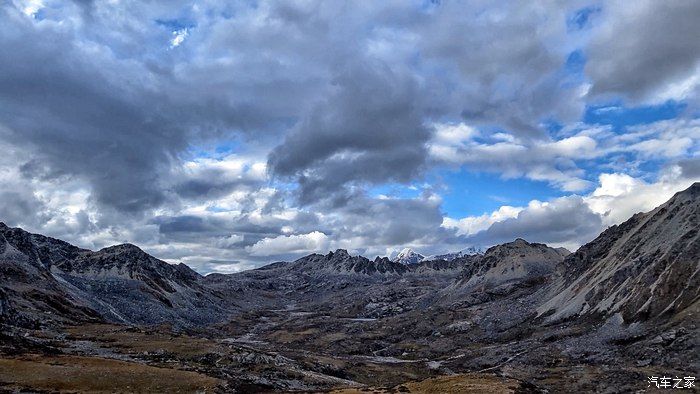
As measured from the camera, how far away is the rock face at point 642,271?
73.5 metres

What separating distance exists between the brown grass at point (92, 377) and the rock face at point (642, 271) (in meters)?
65.3

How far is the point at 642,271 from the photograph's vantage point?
86.6 m

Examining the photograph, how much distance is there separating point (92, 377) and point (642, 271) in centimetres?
8652

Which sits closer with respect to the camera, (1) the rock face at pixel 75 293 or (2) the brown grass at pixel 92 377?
(2) the brown grass at pixel 92 377

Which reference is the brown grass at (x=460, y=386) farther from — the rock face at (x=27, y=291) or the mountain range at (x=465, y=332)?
the rock face at (x=27, y=291)

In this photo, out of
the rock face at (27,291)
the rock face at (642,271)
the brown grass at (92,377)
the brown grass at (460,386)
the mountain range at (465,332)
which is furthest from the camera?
the rock face at (27,291)

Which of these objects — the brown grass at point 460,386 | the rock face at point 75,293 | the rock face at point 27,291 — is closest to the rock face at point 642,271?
the brown grass at point 460,386

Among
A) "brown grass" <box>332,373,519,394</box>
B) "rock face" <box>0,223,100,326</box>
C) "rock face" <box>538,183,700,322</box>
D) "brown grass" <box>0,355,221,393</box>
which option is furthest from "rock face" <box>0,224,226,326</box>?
"rock face" <box>538,183,700,322</box>

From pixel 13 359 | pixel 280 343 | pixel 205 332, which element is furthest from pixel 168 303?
pixel 13 359

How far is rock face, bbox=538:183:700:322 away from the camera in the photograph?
2894 inches

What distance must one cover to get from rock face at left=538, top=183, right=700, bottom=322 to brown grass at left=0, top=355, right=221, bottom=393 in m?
65.3

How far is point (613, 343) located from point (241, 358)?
175ft

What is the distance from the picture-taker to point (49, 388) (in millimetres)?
42156

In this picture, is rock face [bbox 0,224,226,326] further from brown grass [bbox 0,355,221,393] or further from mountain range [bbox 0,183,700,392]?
brown grass [bbox 0,355,221,393]
